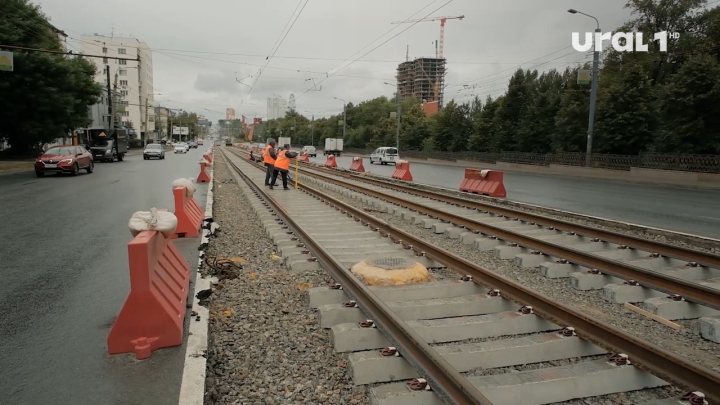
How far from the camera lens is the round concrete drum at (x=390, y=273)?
17.8ft

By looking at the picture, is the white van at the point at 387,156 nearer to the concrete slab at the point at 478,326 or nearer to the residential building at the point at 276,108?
the concrete slab at the point at 478,326

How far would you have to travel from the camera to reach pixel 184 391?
3.18 meters

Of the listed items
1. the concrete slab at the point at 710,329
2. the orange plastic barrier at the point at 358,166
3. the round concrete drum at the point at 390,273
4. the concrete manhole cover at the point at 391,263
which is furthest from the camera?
the orange plastic barrier at the point at 358,166

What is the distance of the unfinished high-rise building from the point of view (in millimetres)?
102750

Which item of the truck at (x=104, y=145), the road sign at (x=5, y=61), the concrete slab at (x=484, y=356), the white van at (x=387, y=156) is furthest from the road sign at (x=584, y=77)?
the truck at (x=104, y=145)

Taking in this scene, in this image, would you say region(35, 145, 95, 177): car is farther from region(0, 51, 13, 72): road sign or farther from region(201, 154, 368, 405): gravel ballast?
region(201, 154, 368, 405): gravel ballast

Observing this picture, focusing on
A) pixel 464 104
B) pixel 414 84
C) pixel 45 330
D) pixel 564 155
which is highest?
pixel 414 84

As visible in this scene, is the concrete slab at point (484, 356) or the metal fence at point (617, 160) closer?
the concrete slab at point (484, 356)

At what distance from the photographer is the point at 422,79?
10831 cm

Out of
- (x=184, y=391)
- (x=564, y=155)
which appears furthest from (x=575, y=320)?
(x=564, y=155)

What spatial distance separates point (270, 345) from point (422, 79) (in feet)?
358

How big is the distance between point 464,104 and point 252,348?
48914 millimetres

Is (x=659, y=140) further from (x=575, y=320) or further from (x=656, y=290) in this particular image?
(x=575, y=320)

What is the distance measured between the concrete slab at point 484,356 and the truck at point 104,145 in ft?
129
